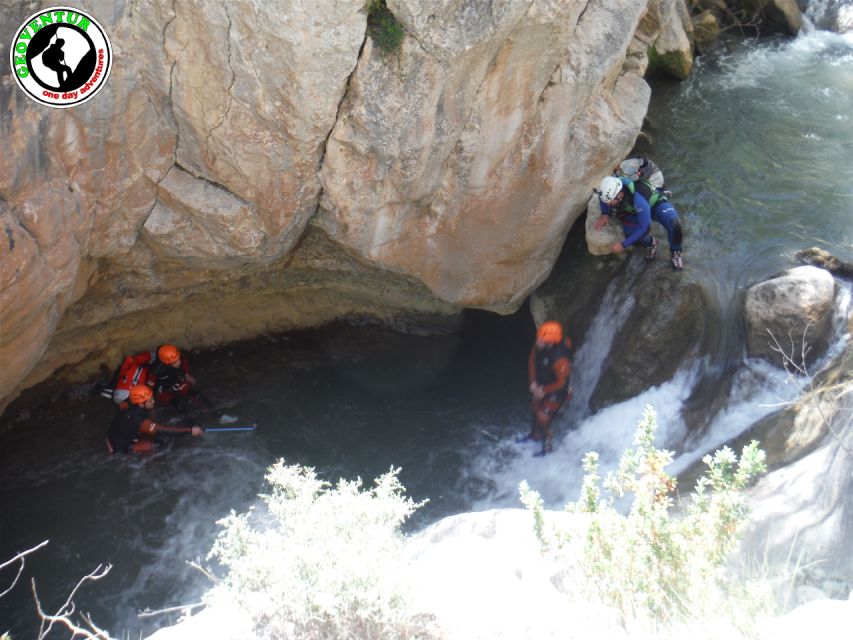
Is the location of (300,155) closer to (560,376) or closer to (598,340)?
(560,376)

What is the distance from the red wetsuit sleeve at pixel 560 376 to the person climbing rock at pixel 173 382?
375 cm

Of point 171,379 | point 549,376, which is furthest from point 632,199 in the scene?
point 171,379

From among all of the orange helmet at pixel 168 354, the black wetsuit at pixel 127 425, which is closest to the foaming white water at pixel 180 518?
the black wetsuit at pixel 127 425

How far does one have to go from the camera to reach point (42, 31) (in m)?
5.84

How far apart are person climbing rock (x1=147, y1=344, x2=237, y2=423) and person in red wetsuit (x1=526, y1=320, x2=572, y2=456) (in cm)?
360

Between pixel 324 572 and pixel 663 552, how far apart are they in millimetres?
1878

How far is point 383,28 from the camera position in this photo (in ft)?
20.2

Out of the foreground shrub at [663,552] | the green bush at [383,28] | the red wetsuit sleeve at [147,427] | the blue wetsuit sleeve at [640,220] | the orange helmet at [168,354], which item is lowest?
the red wetsuit sleeve at [147,427]

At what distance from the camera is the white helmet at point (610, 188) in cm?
768

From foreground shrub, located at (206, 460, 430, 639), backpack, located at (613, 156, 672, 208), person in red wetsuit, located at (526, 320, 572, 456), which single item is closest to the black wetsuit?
foreground shrub, located at (206, 460, 430, 639)

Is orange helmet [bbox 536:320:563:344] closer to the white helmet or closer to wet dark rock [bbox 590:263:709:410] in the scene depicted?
wet dark rock [bbox 590:263:709:410]

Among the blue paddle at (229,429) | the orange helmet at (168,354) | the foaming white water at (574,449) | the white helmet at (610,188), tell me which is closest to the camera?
the foaming white water at (574,449)

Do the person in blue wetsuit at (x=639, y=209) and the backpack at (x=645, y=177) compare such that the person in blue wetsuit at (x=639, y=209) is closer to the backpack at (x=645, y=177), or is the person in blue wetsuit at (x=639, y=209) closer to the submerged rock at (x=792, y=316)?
the backpack at (x=645, y=177)

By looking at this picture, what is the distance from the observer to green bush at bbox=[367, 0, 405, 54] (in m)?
6.09
